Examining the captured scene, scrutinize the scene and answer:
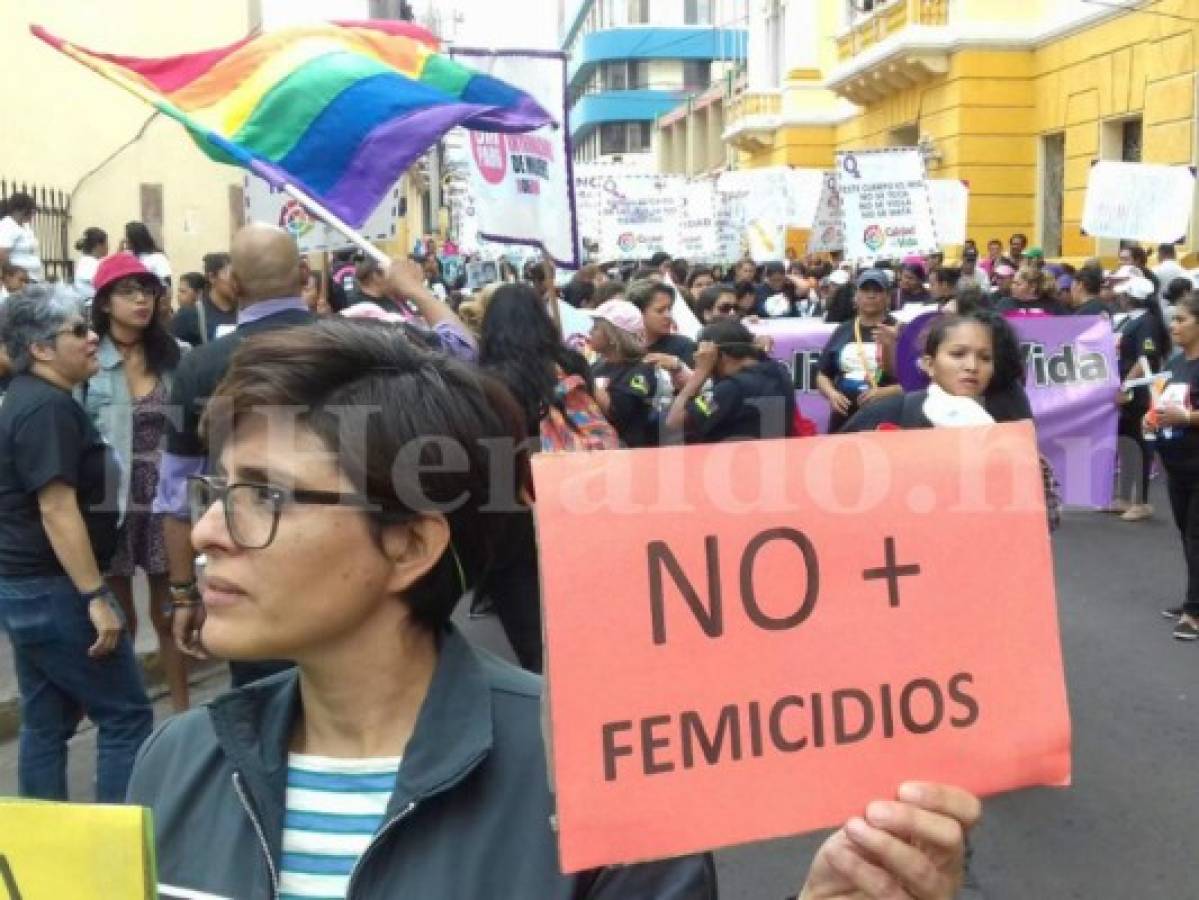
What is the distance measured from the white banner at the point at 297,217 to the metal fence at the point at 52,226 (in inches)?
219

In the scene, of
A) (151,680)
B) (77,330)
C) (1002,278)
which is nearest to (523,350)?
(77,330)

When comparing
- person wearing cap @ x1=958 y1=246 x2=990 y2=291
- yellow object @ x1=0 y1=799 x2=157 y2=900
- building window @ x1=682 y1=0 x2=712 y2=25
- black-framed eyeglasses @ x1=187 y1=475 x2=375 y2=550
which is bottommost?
person wearing cap @ x1=958 y1=246 x2=990 y2=291

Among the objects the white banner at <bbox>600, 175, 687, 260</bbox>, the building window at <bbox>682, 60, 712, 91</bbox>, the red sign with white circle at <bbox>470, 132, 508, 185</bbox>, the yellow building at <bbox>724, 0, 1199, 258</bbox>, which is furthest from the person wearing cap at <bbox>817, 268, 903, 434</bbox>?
the building window at <bbox>682, 60, 712, 91</bbox>

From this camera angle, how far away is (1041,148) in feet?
72.3

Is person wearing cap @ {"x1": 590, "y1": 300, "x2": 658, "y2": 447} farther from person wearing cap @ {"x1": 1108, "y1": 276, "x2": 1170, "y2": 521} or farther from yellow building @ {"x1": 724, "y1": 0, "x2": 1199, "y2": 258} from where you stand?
yellow building @ {"x1": 724, "y1": 0, "x2": 1199, "y2": 258}

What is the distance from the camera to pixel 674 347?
8.05 meters

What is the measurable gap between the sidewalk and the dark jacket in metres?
4.09

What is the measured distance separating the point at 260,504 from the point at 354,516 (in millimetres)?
112

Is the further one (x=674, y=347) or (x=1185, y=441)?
(x=674, y=347)

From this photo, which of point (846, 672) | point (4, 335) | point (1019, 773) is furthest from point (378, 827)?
point (4, 335)

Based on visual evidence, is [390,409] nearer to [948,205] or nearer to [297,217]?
[297,217]

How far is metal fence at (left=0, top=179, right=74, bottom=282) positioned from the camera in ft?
46.1

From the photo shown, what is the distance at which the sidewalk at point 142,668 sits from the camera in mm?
5406

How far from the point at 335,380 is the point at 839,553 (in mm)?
633
